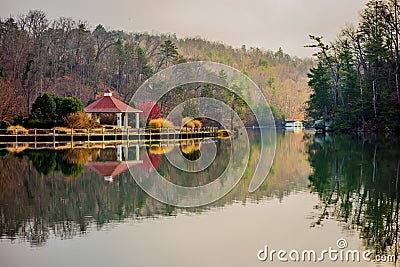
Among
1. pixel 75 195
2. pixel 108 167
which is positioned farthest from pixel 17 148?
pixel 75 195

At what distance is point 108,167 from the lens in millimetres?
21484

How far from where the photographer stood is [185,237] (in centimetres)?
1026

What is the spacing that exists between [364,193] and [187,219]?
16.5ft

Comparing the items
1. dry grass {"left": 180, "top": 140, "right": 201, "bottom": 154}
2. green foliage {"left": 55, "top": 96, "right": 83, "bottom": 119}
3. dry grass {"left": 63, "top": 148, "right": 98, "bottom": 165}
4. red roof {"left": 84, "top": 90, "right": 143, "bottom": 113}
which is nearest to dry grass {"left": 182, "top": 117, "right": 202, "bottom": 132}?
red roof {"left": 84, "top": 90, "right": 143, "bottom": 113}

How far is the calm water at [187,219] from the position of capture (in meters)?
9.12

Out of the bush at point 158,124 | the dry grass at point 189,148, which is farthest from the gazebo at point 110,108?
the dry grass at point 189,148

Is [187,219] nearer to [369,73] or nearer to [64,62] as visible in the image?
[369,73]

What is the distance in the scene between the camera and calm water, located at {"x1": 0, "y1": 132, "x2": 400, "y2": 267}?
9.12m

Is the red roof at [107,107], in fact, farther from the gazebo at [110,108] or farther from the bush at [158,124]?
the bush at [158,124]

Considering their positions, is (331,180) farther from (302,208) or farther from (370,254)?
(370,254)

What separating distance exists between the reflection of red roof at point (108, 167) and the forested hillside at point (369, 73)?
93.0 feet

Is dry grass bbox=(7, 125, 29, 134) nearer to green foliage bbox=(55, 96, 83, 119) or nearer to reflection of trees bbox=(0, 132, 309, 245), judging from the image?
green foliage bbox=(55, 96, 83, 119)

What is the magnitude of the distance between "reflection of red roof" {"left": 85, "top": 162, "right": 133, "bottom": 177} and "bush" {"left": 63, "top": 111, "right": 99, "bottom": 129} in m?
16.3

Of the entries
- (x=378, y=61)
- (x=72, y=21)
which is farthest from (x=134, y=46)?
(x=378, y=61)
